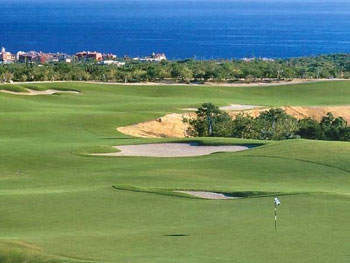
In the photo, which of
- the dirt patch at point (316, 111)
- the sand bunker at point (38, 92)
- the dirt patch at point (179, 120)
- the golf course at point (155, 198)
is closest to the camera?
the golf course at point (155, 198)

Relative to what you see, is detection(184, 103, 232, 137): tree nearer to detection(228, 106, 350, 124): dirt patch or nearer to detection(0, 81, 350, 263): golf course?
detection(0, 81, 350, 263): golf course

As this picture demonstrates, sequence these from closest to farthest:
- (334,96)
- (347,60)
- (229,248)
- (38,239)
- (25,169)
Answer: (229,248) < (38,239) < (25,169) < (334,96) < (347,60)

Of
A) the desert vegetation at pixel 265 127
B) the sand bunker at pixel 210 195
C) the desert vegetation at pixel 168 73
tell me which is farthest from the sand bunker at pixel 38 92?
the sand bunker at pixel 210 195

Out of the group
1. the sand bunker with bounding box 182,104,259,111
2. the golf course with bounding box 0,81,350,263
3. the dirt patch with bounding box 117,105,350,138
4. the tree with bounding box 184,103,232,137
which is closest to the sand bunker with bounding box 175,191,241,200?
the golf course with bounding box 0,81,350,263

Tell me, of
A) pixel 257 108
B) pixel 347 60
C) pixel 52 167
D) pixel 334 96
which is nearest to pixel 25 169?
pixel 52 167

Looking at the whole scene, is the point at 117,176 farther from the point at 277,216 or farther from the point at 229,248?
the point at 229,248

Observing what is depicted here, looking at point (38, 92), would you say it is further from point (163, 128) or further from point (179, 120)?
Result: point (163, 128)

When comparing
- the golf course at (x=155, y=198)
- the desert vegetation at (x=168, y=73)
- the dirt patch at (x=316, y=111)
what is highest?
the desert vegetation at (x=168, y=73)

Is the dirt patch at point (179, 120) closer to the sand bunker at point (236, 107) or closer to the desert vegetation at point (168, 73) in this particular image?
the sand bunker at point (236, 107)

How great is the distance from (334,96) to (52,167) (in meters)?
48.9

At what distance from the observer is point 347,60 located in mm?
120062

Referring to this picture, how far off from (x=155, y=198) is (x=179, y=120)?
115 feet

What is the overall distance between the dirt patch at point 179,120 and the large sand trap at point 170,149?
10480mm

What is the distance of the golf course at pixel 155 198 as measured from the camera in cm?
2025
